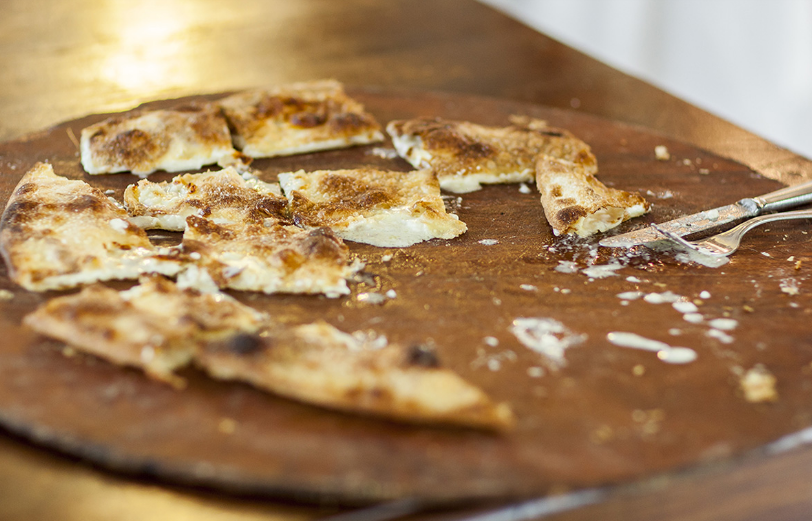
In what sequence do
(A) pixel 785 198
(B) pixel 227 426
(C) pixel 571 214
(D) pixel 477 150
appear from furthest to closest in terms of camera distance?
(D) pixel 477 150
(A) pixel 785 198
(C) pixel 571 214
(B) pixel 227 426

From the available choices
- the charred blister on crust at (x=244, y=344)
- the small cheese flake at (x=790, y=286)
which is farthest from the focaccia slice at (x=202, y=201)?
the small cheese flake at (x=790, y=286)

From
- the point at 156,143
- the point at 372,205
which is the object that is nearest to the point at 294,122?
the point at 156,143

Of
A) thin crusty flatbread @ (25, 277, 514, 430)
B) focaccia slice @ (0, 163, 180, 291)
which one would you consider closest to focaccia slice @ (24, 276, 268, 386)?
thin crusty flatbread @ (25, 277, 514, 430)

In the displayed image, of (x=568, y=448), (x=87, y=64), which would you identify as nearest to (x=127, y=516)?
(x=568, y=448)

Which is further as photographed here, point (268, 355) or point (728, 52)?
point (728, 52)

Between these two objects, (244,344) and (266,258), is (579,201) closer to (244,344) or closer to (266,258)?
(266,258)

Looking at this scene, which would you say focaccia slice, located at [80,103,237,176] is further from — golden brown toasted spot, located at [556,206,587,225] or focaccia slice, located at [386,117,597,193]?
golden brown toasted spot, located at [556,206,587,225]
